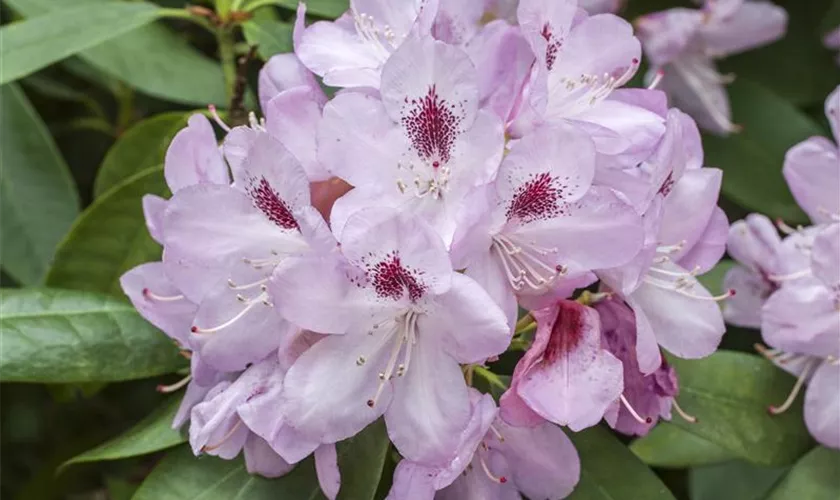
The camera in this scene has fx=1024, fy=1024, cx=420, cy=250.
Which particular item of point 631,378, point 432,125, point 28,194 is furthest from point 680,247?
point 28,194

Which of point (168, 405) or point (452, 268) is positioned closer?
point (452, 268)

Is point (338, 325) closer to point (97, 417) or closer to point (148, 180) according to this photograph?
point (148, 180)

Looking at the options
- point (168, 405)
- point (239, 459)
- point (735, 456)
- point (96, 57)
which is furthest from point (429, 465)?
point (96, 57)

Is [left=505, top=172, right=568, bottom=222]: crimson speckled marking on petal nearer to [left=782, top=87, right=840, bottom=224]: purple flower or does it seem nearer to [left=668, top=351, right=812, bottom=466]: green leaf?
[left=668, top=351, right=812, bottom=466]: green leaf

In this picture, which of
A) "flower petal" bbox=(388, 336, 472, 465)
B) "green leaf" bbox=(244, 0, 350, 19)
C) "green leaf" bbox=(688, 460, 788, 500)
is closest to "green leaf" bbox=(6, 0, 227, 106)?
"green leaf" bbox=(244, 0, 350, 19)

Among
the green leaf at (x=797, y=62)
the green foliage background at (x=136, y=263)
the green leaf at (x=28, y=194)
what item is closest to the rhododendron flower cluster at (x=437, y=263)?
the green foliage background at (x=136, y=263)

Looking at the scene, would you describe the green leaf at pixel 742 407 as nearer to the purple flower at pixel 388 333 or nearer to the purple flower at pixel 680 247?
the purple flower at pixel 680 247
